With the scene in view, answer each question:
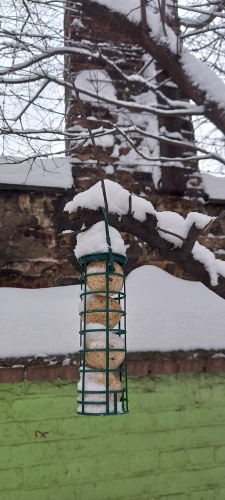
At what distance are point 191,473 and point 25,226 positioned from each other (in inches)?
89.2

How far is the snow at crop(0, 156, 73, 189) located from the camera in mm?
3625

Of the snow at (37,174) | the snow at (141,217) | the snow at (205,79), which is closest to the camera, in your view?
the snow at (141,217)

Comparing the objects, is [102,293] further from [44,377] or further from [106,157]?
[106,157]

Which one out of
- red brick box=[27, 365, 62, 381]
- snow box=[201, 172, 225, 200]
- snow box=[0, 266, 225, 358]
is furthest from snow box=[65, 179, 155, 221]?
snow box=[201, 172, 225, 200]

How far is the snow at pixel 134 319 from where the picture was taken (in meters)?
2.79

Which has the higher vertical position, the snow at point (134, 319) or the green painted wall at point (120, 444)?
the snow at point (134, 319)

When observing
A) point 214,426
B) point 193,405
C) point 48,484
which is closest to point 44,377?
point 48,484

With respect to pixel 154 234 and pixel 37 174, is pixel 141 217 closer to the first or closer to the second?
pixel 154 234

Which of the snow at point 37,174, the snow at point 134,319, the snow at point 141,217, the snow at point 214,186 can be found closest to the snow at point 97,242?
the snow at point 141,217

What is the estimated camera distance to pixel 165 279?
3717 millimetres

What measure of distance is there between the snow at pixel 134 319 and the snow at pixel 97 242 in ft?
4.12

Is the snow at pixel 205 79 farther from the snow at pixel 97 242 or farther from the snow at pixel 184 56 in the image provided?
the snow at pixel 97 242

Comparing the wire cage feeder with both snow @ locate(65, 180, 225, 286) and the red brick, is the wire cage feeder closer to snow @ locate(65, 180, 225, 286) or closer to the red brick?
snow @ locate(65, 180, 225, 286)

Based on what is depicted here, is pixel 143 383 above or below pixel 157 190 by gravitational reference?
below
